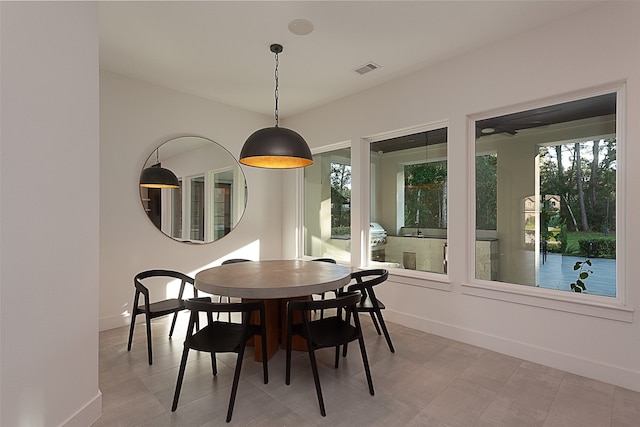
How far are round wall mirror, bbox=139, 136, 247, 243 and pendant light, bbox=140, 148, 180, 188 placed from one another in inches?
1.5

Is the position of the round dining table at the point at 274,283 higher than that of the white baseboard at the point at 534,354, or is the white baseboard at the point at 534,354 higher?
the round dining table at the point at 274,283

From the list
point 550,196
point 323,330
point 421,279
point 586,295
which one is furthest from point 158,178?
point 586,295

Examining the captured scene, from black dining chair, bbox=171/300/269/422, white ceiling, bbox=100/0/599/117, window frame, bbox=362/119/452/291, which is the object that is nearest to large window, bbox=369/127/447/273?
window frame, bbox=362/119/452/291

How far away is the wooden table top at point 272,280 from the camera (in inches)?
90.7

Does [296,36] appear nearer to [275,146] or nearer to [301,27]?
[301,27]

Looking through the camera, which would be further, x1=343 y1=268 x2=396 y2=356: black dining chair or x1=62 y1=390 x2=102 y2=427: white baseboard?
x1=343 y1=268 x2=396 y2=356: black dining chair

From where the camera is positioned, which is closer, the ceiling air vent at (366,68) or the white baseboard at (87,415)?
the white baseboard at (87,415)

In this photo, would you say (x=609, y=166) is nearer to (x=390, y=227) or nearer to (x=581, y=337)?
(x=581, y=337)

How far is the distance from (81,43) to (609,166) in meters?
3.80

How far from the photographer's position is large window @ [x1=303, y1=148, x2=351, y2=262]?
182 inches

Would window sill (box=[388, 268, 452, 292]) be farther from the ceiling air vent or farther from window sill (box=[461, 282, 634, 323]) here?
the ceiling air vent

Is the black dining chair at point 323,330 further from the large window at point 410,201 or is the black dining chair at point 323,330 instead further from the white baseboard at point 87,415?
the large window at point 410,201

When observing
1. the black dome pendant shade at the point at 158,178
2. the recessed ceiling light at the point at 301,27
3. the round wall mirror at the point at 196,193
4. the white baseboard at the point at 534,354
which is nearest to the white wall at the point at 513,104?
the white baseboard at the point at 534,354

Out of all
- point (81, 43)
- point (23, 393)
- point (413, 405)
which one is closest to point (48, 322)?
point (23, 393)
